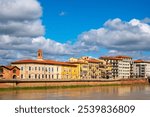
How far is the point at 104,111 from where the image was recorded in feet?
36.6

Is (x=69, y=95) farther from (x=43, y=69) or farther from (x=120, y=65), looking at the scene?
(x=120, y=65)

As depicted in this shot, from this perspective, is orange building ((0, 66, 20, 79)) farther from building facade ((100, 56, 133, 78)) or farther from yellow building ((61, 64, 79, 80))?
building facade ((100, 56, 133, 78))

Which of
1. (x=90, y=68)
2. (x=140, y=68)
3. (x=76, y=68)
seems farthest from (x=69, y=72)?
(x=140, y=68)

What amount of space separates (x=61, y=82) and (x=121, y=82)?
101 feet

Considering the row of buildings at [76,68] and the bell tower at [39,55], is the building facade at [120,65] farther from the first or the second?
the bell tower at [39,55]

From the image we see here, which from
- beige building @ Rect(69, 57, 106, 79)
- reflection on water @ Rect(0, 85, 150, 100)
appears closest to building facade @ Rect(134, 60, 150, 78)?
beige building @ Rect(69, 57, 106, 79)

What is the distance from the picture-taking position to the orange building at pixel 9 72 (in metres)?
71.7

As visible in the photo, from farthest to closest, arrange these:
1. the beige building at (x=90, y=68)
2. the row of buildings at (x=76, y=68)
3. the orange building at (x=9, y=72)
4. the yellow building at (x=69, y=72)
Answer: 1. the beige building at (x=90, y=68)
2. the yellow building at (x=69, y=72)
3. the row of buildings at (x=76, y=68)
4. the orange building at (x=9, y=72)

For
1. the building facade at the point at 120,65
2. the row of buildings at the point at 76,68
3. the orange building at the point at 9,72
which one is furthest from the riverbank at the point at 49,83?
the building facade at the point at 120,65

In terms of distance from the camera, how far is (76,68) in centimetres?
9694

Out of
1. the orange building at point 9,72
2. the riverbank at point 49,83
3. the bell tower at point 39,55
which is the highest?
the bell tower at point 39,55

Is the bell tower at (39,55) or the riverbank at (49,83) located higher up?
the bell tower at (39,55)

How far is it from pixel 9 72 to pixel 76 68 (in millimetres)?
28613

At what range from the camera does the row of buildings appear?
7869 centimetres
